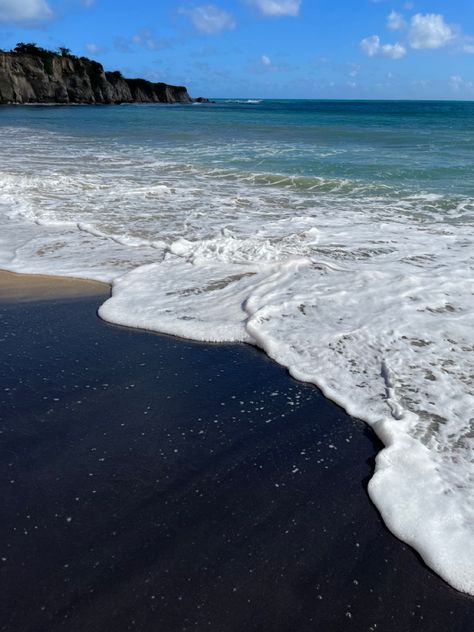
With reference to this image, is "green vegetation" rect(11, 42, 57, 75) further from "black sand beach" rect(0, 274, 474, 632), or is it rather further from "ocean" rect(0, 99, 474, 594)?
"black sand beach" rect(0, 274, 474, 632)

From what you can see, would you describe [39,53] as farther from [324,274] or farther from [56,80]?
[324,274]

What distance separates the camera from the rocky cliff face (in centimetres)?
6450

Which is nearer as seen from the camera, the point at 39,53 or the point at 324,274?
the point at 324,274

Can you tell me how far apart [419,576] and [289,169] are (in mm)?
14127

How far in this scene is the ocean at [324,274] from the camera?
117 inches

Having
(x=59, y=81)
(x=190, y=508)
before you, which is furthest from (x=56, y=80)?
(x=190, y=508)

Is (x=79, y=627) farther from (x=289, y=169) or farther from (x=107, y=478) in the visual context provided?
(x=289, y=169)

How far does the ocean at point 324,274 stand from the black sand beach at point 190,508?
0.71ft

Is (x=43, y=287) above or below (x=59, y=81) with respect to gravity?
above

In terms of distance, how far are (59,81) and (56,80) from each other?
0.61 meters

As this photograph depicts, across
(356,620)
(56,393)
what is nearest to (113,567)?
(356,620)

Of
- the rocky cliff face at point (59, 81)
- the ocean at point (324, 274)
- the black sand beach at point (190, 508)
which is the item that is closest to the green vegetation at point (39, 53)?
the rocky cliff face at point (59, 81)

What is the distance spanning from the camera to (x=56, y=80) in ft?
238

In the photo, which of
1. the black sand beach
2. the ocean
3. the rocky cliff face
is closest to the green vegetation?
the rocky cliff face
